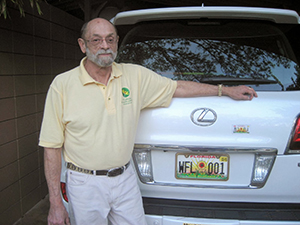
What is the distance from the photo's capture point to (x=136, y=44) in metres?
2.57

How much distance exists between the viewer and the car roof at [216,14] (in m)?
2.30

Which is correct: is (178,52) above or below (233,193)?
above

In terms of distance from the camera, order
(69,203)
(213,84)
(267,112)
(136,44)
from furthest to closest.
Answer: (136,44), (213,84), (69,203), (267,112)

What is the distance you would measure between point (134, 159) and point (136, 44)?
1.02m

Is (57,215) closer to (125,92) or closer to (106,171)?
(106,171)

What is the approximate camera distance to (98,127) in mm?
1946

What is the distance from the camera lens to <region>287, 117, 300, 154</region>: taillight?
1926 mm

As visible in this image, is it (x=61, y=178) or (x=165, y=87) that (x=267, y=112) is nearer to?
(x=165, y=87)

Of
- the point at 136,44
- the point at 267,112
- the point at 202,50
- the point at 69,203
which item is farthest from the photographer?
the point at 136,44

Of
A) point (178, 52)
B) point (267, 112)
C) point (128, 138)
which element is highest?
point (178, 52)

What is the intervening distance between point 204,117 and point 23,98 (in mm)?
2382

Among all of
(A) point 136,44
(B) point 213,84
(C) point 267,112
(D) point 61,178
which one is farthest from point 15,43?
(C) point 267,112

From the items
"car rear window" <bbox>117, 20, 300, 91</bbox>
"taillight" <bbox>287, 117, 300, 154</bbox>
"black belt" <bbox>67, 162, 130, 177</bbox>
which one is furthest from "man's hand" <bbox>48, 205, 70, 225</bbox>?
"taillight" <bbox>287, 117, 300, 154</bbox>

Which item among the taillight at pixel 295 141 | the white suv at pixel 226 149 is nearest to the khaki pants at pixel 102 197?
the white suv at pixel 226 149
